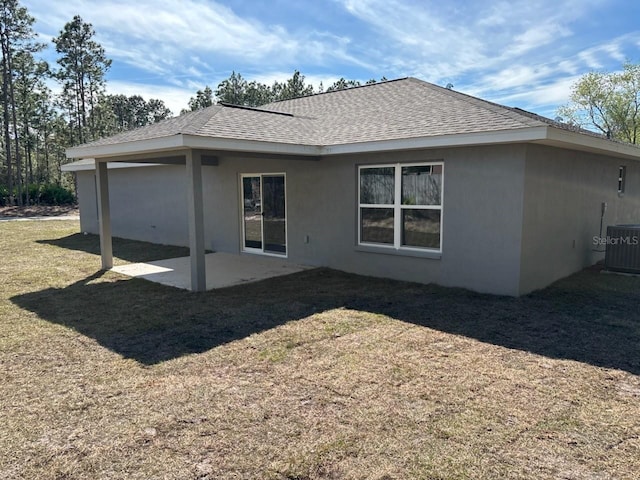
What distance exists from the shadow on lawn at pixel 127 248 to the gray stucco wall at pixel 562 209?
8.27 m

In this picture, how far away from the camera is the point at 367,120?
9719 millimetres

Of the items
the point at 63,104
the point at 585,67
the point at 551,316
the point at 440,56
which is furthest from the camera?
the point at 63,104

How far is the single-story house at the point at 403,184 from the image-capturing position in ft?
23.7

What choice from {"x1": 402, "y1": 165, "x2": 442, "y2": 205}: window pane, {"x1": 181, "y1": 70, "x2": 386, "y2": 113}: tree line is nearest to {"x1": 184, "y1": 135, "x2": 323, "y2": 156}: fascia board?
{"x1": 402, "y1": 165, "x2": 442, "y2": 205}: window pane

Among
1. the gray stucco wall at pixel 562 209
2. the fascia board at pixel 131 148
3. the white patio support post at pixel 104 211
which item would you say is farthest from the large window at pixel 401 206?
the white patio support post at pixel 104 211

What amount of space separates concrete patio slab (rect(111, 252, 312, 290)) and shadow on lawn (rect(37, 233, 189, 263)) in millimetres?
854

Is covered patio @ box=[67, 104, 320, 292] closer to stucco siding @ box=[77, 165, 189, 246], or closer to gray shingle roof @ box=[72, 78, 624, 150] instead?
gray shingle roof @ box=[72, 78, 624, 150]

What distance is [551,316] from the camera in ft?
20.6

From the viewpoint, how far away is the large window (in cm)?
811

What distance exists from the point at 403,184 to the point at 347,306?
2.81 meters

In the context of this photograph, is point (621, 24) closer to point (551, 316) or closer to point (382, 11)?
point (382, 11)

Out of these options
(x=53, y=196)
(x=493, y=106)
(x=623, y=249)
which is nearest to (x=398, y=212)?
(x=493, y=106)

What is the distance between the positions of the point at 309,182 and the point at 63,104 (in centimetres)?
3559

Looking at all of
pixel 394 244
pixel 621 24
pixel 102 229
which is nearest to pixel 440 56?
pixel 621 24
